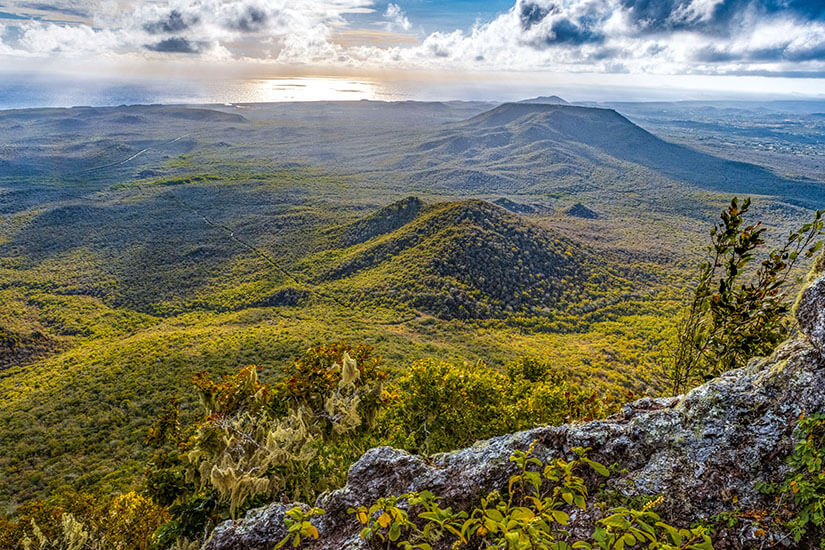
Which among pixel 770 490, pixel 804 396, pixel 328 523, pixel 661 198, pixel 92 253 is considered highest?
pixel 804 396

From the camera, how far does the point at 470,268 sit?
220 feet

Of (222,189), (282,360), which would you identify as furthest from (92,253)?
(282,360)

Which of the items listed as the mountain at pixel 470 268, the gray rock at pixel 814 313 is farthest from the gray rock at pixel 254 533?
the mountain at pixel 470 268

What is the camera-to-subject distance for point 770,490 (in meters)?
3.77

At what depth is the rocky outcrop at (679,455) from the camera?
4066mm

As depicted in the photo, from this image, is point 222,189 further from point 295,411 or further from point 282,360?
point 295,411

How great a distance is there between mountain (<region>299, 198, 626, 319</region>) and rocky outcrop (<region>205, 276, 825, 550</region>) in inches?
2140

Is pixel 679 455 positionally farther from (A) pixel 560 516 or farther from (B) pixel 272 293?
(B) pixel 272 293

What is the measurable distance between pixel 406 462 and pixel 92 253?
10780cm

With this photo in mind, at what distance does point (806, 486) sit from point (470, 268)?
63987mm

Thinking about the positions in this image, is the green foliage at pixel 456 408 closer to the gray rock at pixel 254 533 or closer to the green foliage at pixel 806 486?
the gray rock at pixel 254 533

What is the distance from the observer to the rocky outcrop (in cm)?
407

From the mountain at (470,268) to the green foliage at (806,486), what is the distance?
55852 millimetres

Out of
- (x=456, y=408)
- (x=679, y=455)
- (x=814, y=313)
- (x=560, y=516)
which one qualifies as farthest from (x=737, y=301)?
(x=456, y=408)
